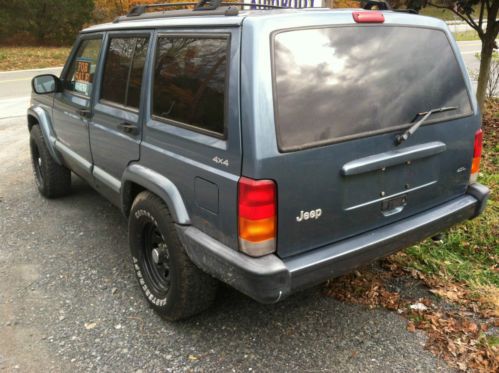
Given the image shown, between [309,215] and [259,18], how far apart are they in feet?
3.23

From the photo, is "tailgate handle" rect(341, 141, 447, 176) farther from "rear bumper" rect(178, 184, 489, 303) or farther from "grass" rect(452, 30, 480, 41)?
"grass" rect(452, 30, 480, 41)

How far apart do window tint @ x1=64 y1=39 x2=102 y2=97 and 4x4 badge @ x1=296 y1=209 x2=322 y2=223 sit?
2.29m

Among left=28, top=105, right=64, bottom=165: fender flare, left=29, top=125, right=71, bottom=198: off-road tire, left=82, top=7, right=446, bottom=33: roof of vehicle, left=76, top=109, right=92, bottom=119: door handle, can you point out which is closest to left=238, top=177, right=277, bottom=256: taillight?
left=82, top=7, right=446, bottom=33: roof of vehicle

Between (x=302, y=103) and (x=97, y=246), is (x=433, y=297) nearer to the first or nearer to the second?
(x=302, y=103)

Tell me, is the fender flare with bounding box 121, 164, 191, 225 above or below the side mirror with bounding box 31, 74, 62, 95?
below

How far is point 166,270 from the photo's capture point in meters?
3.14

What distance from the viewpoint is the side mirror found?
172 inches

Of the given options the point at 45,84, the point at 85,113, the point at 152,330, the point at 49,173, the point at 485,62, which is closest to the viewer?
the point at 152,330

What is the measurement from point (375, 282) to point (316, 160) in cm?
144

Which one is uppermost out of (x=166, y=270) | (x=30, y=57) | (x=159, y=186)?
(x=159, y=186)

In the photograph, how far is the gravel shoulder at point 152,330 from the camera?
271 cm

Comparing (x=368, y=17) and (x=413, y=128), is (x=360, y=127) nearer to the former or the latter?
(x=413, y=128)

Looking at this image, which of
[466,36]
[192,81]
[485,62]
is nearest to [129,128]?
[192,81]

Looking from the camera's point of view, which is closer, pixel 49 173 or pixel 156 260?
pixel 156 260
